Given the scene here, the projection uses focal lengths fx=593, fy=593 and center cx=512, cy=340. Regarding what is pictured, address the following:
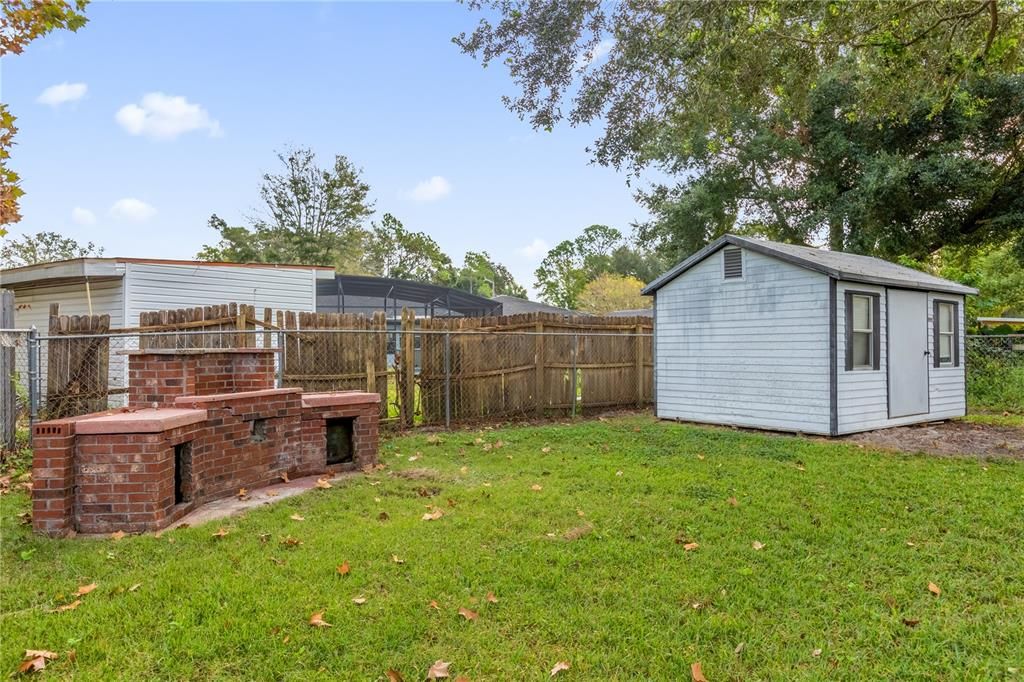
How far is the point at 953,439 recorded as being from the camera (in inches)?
312

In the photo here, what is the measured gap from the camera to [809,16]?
6.75 meters

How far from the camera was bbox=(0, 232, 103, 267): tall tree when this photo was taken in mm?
30548

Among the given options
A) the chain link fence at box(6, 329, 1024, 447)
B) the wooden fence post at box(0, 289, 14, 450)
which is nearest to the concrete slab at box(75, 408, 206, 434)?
the chain link fence at box(6, 329, 1024, 447)

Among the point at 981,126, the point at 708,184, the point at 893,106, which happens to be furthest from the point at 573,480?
the point at 981,126

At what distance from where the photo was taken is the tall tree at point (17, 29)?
15.6 feet

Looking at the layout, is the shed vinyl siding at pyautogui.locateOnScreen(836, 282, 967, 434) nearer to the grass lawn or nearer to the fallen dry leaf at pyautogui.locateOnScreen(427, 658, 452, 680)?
the grass lawn

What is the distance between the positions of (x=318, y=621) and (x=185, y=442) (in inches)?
85.7

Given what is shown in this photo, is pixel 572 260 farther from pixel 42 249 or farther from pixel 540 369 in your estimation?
pixel 540 369

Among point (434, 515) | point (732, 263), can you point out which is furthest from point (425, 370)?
point (732, 263)

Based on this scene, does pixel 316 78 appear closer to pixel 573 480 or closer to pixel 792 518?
pixel 573 480

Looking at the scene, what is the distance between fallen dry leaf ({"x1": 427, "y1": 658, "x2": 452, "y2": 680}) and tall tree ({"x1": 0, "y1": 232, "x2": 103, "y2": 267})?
35746 millimetres

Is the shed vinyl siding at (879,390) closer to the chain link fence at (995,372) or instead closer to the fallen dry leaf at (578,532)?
the chain link fence at (995,372)

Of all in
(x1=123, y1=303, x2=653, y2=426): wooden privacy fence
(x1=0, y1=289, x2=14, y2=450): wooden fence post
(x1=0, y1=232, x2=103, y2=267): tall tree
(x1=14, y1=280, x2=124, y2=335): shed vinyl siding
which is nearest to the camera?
(x1=0, y1=289, x2=14, y2=450): wooden fence post

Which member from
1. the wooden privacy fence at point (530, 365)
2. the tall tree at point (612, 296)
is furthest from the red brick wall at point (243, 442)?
the tall tree at point (612, 296)
